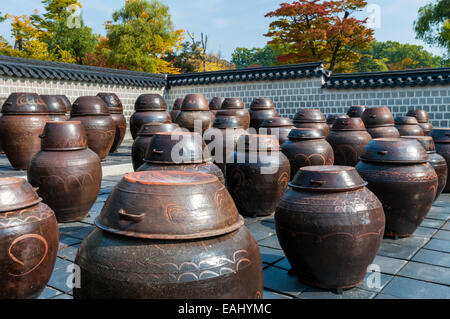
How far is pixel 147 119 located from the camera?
1064cm

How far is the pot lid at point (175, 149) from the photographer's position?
15.7ft

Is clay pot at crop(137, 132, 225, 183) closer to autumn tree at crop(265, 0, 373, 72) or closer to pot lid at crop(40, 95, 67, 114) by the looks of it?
pot lid at crop(40, 95, 67, 114)

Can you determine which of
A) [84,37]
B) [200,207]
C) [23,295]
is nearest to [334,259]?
[200,207]

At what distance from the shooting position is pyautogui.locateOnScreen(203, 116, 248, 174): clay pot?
25.1 feet

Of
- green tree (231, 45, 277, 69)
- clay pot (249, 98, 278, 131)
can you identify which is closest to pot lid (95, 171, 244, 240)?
clay pot (249, 98, 278, 131)

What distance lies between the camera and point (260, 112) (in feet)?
38.2

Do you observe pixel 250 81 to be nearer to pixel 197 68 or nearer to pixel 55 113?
pixel 55 113

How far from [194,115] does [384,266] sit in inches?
267

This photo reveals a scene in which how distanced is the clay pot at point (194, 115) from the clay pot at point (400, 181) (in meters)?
5.69

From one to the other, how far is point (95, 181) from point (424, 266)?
405 centimetres

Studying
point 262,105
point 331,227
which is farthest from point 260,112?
point 331,227

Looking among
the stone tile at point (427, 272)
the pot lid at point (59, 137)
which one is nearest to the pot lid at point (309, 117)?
the pot lid at point (59, 137)

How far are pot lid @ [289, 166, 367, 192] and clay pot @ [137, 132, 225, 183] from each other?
1494 mm

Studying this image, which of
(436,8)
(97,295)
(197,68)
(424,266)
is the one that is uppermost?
(436,8)
